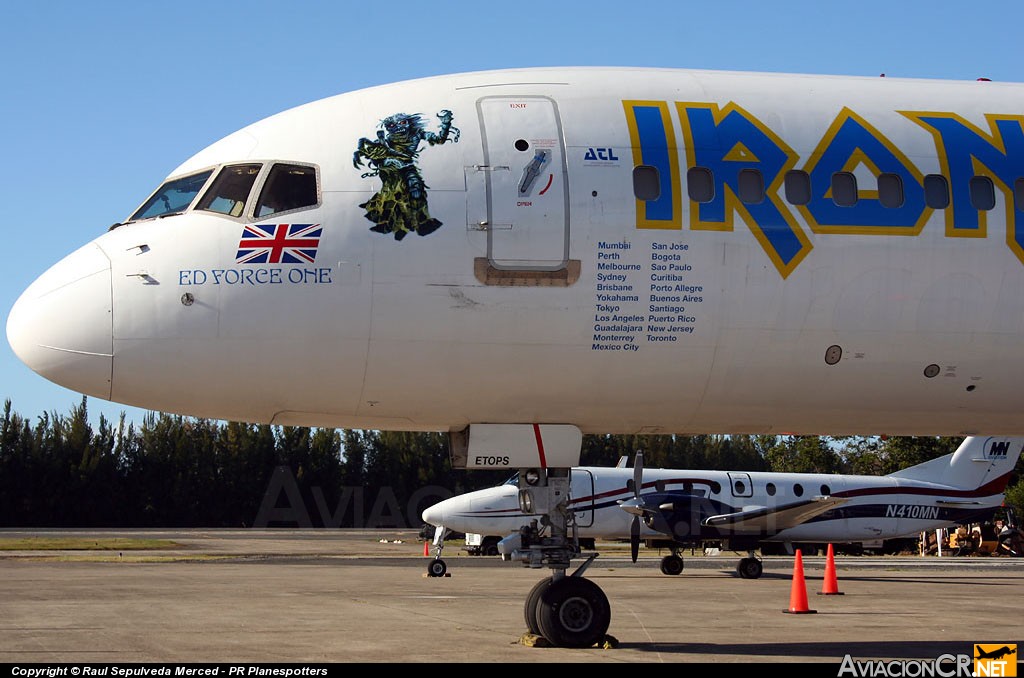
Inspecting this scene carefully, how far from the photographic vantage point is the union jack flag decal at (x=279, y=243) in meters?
10.1

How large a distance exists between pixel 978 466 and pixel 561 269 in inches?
1325

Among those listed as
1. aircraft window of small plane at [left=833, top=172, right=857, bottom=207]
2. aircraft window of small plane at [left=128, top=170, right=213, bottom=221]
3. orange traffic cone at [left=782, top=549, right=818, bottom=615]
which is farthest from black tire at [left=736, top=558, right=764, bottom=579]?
aircraft window of small plane at [left=128, top=170, right=213, bottom=221]

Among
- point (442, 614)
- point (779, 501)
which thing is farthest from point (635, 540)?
point (779, 501)

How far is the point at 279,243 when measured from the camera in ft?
33.2

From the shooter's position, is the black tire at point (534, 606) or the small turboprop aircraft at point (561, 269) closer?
the small turboprop aircraft at point (561, 269)

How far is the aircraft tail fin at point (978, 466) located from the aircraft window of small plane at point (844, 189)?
3169cm

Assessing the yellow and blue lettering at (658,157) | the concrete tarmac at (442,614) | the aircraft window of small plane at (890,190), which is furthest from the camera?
the concrete tarmac at (442,614)

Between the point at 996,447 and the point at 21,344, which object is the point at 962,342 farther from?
the point at 996,447

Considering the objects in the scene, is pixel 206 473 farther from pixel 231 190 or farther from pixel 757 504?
pixel 231 190

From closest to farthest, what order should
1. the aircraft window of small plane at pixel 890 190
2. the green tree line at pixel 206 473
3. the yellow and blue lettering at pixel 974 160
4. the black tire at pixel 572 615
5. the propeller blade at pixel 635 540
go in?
the aircraft window of small plane at pixel 890 190, the yellow and blue lettering at pixel 974 160, the black tire at pixel 572 615, the propeller blade at pixel 635 540, the green tree line at pixel 206 473

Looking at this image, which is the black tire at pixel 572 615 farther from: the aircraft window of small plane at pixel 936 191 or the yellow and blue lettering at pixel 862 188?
the aircraft window of small plane at pixel 936 191

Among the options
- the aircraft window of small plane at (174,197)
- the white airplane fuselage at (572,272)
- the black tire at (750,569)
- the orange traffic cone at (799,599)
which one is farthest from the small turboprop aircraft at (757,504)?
the aircraft window of small plane at (174,197)

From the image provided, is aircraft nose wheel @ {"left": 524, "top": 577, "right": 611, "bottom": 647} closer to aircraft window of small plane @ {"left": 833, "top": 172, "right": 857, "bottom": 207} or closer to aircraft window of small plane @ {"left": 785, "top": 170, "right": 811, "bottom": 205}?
aircraft window of small plane @ {"left": 785, "top": 170, "right": 811, "bottom": 205}

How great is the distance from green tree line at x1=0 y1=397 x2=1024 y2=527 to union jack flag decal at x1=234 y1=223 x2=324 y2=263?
62.1 m
